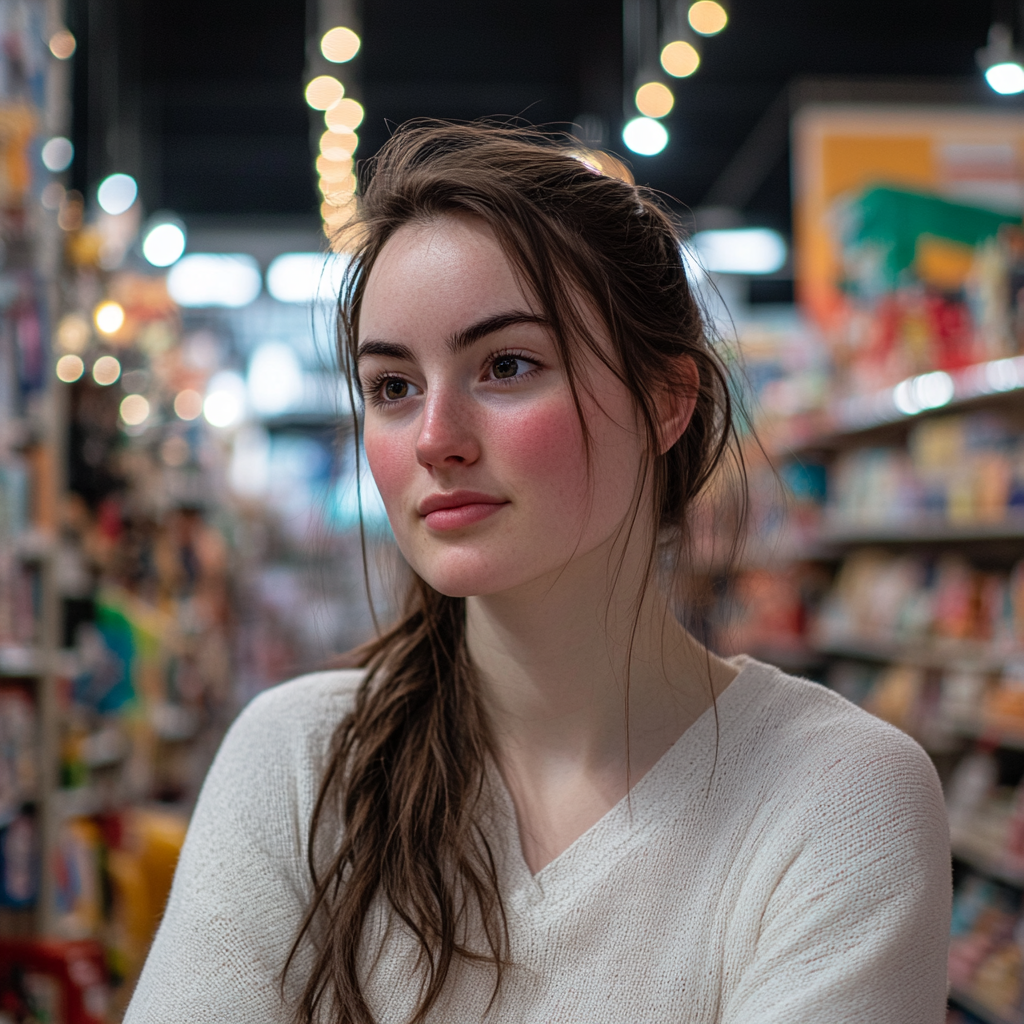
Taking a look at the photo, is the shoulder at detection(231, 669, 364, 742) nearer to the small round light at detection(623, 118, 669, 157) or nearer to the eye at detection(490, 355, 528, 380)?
the eye at detection(490, 355, 528, 380)

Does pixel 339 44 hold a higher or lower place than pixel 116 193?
higher

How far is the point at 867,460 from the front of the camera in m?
5.46

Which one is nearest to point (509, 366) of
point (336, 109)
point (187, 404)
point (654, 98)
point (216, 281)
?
point (187, 404)

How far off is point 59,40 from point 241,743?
318 centimetres

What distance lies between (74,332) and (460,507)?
3.36 meters

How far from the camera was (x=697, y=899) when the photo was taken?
1.16 m

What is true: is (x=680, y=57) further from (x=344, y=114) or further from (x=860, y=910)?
(x=860, y=910)

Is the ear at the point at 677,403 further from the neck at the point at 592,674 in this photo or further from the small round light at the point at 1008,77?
the small round light at the point at 1008,77

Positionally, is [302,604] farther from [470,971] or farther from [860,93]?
[470,971]

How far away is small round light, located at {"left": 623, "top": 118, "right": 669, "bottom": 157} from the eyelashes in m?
6.84

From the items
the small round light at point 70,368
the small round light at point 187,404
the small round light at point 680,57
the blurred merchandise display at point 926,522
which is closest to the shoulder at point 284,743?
the blurred merchandise display at point 926,522

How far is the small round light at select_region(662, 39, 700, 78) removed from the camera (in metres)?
6.82

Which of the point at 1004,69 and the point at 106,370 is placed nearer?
the point at 106,370

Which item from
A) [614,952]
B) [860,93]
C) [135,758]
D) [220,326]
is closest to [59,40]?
[135,758]
